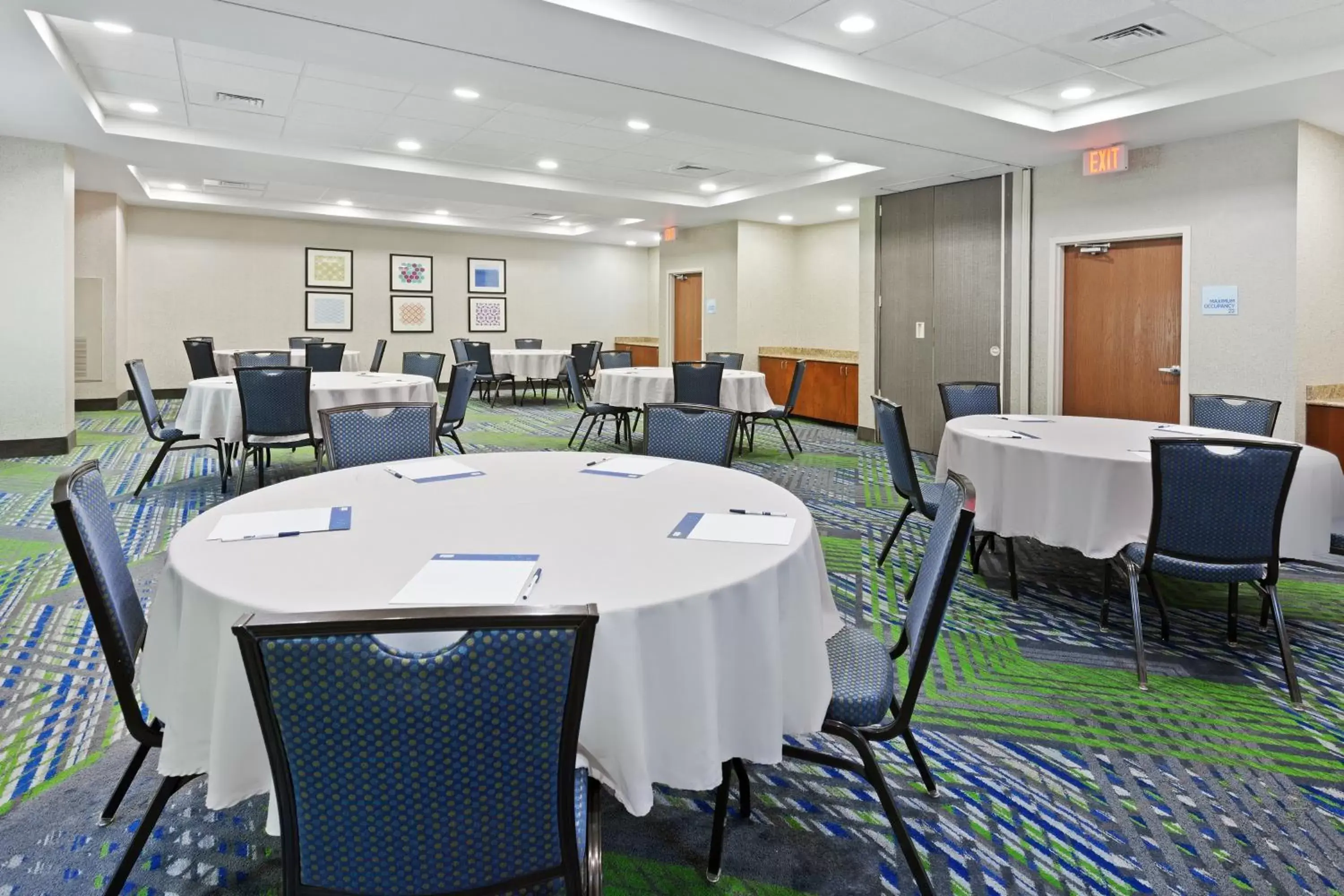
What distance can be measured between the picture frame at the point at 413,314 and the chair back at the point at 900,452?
38.9 ft

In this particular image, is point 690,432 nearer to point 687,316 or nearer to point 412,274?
point 687,316

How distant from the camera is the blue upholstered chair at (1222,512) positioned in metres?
2.98

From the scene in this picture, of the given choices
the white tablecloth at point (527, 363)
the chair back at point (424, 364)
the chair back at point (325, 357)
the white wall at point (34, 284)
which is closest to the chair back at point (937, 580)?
the chair back at point (424, 364)

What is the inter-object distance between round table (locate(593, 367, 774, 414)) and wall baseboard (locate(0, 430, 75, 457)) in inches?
199

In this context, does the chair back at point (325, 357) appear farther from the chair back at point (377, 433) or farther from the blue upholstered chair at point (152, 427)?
the chair back at point (377, 433)

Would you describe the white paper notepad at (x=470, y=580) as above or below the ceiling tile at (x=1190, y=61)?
below

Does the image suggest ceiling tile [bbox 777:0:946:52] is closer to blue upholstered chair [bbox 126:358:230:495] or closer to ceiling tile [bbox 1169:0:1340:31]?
ceiling tile [bbox 1169:0:1340:31]

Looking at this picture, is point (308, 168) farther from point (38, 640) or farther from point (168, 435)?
point (38, 640)

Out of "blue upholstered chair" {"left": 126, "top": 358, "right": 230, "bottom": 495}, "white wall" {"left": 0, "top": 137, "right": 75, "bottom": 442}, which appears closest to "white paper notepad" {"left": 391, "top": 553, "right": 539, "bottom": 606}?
"blue upholstered chair" {"left": 126, "top": 358, "right": 230, "bottom": 495}

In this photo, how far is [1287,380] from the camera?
6.08 meters

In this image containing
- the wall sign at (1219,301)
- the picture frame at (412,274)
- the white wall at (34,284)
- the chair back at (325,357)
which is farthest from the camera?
the picture frame at (412,274)

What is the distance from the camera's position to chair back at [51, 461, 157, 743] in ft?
5.65

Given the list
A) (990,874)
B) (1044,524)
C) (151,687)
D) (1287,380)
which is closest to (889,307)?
(1287,380)

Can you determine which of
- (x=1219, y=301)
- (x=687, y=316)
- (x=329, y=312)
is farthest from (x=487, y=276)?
(x=1219, y=301)
